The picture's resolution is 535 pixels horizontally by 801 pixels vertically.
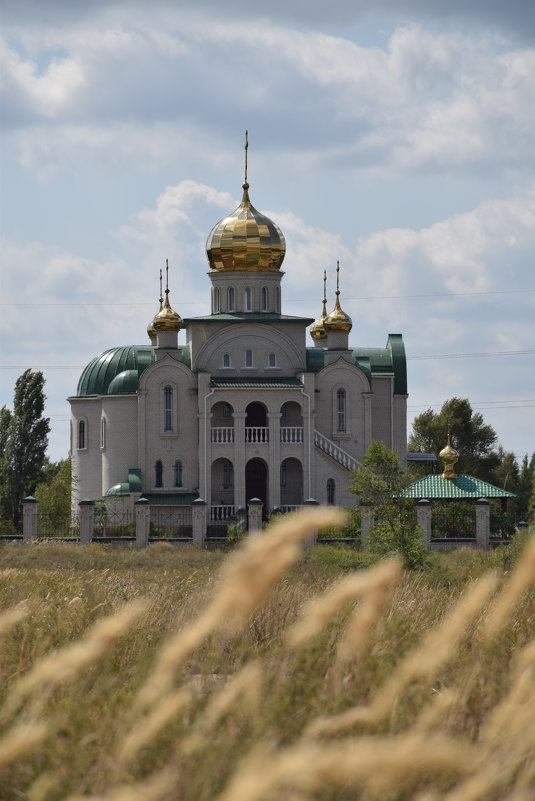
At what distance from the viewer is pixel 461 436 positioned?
5972 cm

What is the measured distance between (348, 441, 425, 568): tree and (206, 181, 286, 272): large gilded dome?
14.4 metres

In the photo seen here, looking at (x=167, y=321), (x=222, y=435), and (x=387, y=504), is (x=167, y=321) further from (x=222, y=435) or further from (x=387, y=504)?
(x=387, y=504)

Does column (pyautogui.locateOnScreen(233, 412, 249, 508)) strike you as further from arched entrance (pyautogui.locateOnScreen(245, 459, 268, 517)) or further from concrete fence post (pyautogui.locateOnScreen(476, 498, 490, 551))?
concrete fence post (pyautogui.locateOnScreen(476, 498, 490, 551))

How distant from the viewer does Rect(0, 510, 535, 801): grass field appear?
308 centimetres

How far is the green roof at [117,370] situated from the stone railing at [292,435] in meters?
3.67

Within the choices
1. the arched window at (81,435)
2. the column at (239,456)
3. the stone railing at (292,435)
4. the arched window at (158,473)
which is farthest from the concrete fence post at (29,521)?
the arched window at (81,435)

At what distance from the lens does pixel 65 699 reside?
5.05 metres

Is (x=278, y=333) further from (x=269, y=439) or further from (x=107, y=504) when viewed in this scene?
(x=107, y=504)

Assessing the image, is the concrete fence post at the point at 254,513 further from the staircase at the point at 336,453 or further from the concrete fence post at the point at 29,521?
the staircase at the point at 336,453

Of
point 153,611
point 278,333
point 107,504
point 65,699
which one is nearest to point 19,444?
point 107,504

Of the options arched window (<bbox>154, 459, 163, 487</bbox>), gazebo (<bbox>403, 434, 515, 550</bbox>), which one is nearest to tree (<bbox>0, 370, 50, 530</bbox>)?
arched window (<bbox>154, 459, 163, 487</bbox>)

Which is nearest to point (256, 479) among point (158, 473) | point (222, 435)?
point (222, 435)

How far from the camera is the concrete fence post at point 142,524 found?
3300cm

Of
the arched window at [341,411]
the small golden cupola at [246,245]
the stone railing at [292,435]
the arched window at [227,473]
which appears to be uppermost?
the small golden cupola at [246,245]
